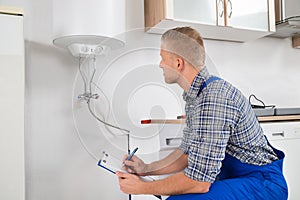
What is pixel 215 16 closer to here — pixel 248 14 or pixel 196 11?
pixel 196 11

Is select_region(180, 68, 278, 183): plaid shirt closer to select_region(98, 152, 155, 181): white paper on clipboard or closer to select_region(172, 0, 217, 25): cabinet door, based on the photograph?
select_region(98, 152, 155, 181): white paper on clipboard

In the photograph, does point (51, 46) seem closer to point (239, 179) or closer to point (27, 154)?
point (27, 154)

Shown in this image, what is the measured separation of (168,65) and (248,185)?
49 centimetres

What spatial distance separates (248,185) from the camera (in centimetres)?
107

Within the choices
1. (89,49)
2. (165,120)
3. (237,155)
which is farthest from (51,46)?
(237,155)

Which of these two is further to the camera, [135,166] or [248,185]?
[135,166]

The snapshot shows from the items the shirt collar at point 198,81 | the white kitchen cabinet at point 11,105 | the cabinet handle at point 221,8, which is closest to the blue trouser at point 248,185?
the shirt collar at point 198,81

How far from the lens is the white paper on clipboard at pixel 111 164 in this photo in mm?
1120

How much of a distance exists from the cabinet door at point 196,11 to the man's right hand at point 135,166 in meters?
0.92

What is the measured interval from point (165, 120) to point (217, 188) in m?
0.35

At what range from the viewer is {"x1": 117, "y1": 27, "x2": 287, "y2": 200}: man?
1.01 meters

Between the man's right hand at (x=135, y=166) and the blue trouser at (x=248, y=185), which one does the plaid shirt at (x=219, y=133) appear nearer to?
the blue trouser at (x=248, y=185)

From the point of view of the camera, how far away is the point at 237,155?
115cm

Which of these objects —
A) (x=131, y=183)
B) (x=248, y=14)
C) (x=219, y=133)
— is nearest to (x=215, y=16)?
(x=248, y=14)
